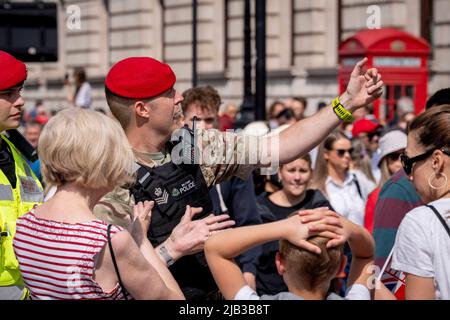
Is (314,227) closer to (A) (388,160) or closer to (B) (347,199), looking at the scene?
(A) (388,160)

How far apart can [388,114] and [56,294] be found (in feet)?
47.5

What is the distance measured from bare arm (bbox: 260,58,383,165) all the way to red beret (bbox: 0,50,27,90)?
44.5 inches

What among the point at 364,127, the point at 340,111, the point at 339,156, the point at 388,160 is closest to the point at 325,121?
the point at 340,111

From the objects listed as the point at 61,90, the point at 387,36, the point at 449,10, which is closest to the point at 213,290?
the point at 387,36

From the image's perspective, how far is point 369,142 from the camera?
11906 mm

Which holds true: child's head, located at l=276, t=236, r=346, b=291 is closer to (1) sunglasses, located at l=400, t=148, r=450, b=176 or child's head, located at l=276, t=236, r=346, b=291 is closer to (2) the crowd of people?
(2) the crowd of people

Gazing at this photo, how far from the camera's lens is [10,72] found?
4.38 meters

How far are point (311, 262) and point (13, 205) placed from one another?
165 centimetres

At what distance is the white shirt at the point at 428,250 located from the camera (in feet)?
12.0

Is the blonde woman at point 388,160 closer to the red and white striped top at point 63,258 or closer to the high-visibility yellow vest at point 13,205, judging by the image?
the high-visibility yellow vest at point 13,205

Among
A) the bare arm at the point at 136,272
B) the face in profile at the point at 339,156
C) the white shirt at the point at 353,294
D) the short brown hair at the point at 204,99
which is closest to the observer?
the bare arm at the point at 136,272

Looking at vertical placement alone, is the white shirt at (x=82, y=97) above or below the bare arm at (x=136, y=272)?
below

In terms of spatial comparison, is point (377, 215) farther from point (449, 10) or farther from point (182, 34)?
point (182, 34)

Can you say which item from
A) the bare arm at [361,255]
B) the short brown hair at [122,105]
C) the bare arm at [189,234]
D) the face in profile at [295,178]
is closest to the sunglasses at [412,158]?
the bare arm at [361,255]
